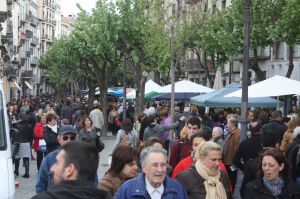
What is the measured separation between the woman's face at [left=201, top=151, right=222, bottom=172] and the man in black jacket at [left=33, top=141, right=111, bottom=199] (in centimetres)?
248

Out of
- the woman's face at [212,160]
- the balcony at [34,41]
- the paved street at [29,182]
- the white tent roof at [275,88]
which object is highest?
the balcony at [34,41]

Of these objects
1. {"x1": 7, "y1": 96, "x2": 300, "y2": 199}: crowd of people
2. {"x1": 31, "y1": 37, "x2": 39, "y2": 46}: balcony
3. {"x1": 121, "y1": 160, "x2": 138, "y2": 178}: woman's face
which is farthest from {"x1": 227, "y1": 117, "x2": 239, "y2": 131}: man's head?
{"x1": 31, "y1": 37, "x2": 39, "y2": 46}: balcony

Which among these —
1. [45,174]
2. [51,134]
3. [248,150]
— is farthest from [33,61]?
[45,174]

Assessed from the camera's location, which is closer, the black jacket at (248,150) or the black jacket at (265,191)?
the black jacket at (265,191)

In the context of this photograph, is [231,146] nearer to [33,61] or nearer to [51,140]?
[51,140]

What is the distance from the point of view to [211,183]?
6.64 meters

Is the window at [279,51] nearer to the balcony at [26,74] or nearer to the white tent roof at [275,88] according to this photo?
the white tent roof at [275,88]

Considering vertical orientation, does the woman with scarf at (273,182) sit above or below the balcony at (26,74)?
below

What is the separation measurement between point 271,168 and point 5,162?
3.75 meters

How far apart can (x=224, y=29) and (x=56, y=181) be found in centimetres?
2835

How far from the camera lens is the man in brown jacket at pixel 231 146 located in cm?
1221

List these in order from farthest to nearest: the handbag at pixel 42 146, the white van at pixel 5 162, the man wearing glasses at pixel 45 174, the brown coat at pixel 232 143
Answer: the handbag at pixel 42 146 → the brown coat at pixel 232 143 → the white van at pixel 5 162 → the man wearing glasses at pixel 45 174

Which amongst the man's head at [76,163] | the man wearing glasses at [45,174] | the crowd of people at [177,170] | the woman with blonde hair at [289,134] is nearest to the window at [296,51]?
the crowd of people at [177,170]

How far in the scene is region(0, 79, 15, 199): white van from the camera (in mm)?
8303
